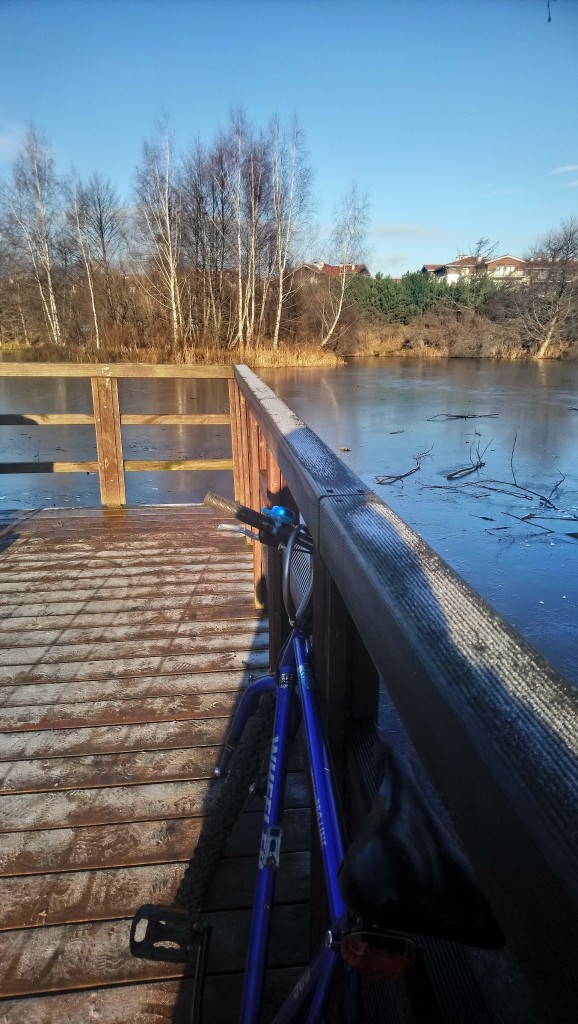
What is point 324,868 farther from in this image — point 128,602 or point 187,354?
point 187,354

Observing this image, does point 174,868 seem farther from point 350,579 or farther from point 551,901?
point 551,901

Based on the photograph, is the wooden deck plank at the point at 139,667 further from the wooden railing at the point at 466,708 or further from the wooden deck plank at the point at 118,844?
the wooden railing at the point at 466,708

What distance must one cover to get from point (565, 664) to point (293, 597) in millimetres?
4203

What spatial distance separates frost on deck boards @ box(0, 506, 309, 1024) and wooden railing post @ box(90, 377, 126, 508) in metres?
1.27

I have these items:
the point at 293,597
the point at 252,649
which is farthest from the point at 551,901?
the point at 252,649

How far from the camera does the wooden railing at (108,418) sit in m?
4.23

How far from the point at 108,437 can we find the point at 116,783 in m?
→ 3.08

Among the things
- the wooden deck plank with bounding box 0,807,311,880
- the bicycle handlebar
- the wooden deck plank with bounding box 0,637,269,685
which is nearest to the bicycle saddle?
the bicycle handlebar

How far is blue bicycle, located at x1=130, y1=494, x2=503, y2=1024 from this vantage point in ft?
2.01

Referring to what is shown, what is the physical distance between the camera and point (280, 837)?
3.74ft

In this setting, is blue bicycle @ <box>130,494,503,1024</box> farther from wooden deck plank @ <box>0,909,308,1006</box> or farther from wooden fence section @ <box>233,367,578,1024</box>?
wooden fence section @ <box>233,367,578,1024</box>

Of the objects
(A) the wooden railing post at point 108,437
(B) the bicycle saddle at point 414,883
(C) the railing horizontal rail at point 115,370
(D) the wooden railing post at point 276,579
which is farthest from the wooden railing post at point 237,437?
(B) the bicycle saddle at point 414,883

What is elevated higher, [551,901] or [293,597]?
[551,901]

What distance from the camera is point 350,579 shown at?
2.66ft
